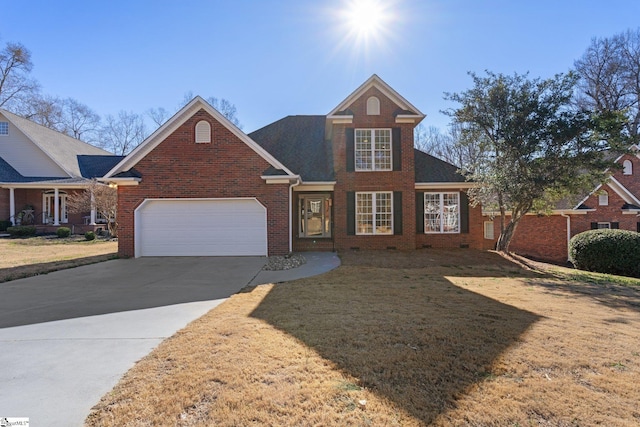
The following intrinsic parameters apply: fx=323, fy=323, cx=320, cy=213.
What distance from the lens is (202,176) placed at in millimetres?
12109

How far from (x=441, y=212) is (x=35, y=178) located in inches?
1025

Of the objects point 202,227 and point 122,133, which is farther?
point 122,133

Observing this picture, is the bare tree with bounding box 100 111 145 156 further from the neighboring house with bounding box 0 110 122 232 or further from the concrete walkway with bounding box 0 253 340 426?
the concrete walkway with bounding box 0 253 340 426

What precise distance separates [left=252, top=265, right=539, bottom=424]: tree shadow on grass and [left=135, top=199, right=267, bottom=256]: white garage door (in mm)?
5175

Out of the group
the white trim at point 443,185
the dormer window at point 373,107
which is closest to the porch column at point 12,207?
the dormer window at point 373,107

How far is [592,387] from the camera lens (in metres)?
2.97

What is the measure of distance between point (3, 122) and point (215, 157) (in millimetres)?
20930

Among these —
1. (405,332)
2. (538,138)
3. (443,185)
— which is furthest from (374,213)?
(405,332)

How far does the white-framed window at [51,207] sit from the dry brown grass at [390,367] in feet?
75.0

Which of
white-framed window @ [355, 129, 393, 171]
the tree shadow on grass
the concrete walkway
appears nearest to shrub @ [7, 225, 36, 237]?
the concrete walkway

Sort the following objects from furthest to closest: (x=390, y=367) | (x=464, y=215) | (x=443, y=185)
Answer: (x=464, y=215)
(x=443, y=185)
(x=390, y=367)

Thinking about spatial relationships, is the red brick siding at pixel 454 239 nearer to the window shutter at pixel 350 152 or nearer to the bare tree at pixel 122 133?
the window shutter at pixel 350 152

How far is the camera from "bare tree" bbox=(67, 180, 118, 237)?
1948 cm

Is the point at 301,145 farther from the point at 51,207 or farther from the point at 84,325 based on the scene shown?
the point at 51,207
